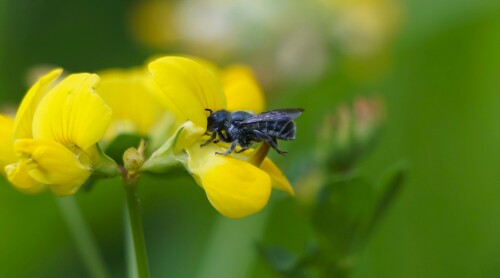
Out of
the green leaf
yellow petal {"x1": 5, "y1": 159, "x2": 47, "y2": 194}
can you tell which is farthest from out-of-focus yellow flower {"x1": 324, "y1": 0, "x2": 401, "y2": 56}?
yellow petal {"x1": 5, "y1": 159, "x2": 47, "y2": 194}

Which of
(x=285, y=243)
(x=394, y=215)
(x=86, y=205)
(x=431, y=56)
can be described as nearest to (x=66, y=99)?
(x=285, y=243)

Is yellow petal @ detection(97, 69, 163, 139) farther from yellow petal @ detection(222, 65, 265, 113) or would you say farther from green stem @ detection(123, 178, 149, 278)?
green stem @ detection(123, 178, 149, 278)

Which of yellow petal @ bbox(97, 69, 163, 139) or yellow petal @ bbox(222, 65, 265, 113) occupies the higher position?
yellow petal @ bbox(222, 65, 265, 113)

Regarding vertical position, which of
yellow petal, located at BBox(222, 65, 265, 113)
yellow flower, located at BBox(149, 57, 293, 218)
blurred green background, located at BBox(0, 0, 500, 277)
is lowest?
blurred green background, located at BBox(0, 0, 500, 277)

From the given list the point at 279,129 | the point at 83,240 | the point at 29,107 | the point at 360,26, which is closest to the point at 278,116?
the point at 279,129

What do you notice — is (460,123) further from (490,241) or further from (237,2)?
(237,2)

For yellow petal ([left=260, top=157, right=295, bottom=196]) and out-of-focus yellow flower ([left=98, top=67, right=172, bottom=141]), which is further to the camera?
out-of-focus yellow flower ([left=98, top=67, right=172, bottom=141])

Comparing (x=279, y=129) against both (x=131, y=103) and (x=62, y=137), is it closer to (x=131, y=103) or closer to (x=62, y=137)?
(x=62, y=137)
